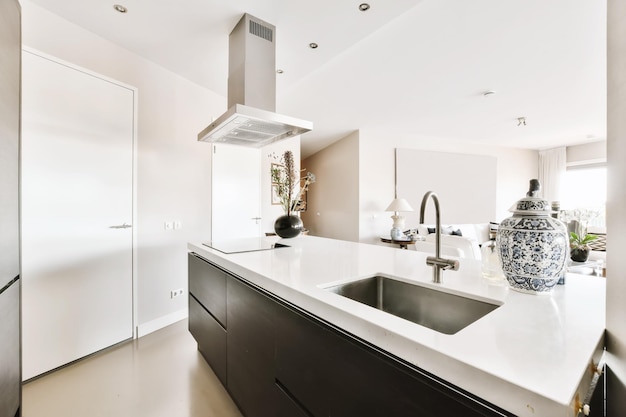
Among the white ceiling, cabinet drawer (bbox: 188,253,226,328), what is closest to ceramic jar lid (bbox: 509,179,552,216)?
cabinet drawer (bbox: 188,253,226,328)

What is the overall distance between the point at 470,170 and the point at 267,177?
16.2ft

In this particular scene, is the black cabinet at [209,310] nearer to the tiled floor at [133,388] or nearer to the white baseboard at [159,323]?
the tiled floor at [133,388]

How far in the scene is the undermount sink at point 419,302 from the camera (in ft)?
3.05

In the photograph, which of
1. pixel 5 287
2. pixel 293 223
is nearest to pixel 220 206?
pixel 293 223

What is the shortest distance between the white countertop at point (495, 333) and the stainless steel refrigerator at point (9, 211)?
2.74 feet

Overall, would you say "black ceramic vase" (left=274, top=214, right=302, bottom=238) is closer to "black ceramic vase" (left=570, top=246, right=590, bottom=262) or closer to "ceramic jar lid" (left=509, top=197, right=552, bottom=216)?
"ceramic jar lid" (left=509, top=197, right=552, bottom=216)

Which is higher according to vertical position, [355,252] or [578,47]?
[578,47]

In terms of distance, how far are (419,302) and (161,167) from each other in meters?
2.73

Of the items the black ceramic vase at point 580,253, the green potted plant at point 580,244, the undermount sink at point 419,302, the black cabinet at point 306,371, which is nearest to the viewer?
the black cabinet at point 306,371

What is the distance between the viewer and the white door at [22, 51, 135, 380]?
6.12ft

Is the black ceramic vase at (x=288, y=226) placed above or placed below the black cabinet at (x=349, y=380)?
above

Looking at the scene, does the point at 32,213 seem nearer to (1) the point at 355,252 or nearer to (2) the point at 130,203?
(2) the point at 130,203

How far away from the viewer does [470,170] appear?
20.7ft

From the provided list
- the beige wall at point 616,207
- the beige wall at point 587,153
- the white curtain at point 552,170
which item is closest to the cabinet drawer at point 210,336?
the beige wall at point 616,207
